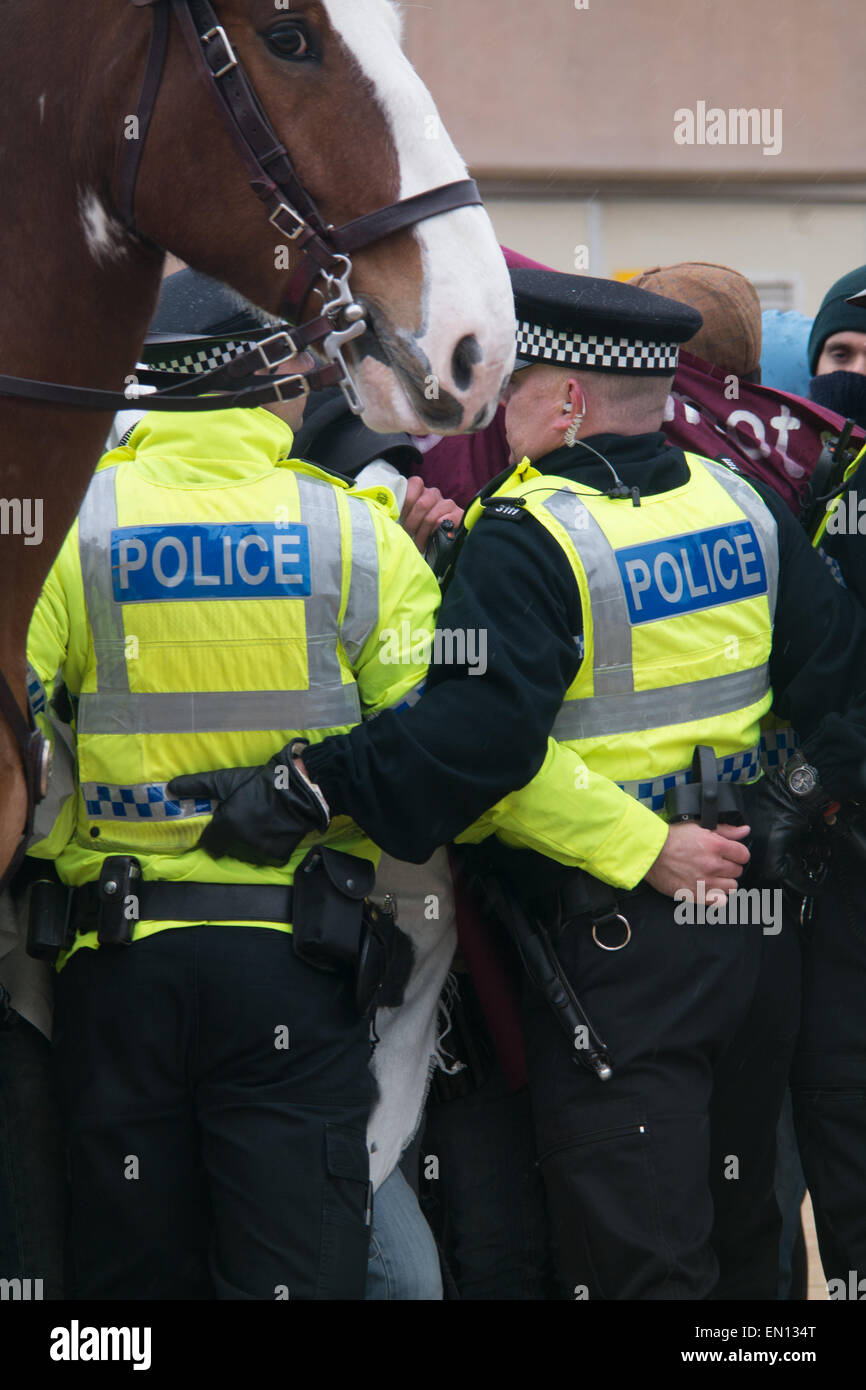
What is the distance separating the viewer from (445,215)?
1779mm

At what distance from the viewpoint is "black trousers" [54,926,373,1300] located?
226 cm

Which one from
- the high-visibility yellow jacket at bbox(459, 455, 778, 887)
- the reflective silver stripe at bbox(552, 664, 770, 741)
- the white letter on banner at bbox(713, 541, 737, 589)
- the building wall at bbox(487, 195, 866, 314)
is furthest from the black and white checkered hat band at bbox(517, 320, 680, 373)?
the building wall at bbox(487, 195, 866, 314)

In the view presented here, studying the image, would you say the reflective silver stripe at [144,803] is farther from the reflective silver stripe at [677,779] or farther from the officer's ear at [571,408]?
the officer's ear at [571,408]

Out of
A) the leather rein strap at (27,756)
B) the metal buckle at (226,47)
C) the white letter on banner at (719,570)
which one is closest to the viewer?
the metal buckle at (226,47)

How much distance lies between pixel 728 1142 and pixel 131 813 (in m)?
1.31

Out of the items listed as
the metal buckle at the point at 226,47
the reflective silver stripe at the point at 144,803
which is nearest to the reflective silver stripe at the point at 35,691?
the reflective silver stripe at the point at 144,803

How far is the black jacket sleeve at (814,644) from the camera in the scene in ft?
8.97

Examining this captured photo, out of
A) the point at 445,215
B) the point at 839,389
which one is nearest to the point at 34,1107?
the point at 445,215

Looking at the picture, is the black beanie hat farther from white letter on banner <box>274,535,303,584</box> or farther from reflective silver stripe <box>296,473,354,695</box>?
white letter on banner <box>274,535,303,584</box>

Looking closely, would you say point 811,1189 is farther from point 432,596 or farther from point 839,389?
point 839,389

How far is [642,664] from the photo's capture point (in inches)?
101

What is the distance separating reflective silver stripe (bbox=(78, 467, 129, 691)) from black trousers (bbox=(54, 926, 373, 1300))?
1.47 feet

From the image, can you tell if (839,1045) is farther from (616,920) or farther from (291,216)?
(291,216)

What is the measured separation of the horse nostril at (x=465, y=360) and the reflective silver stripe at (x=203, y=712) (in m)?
0.78
